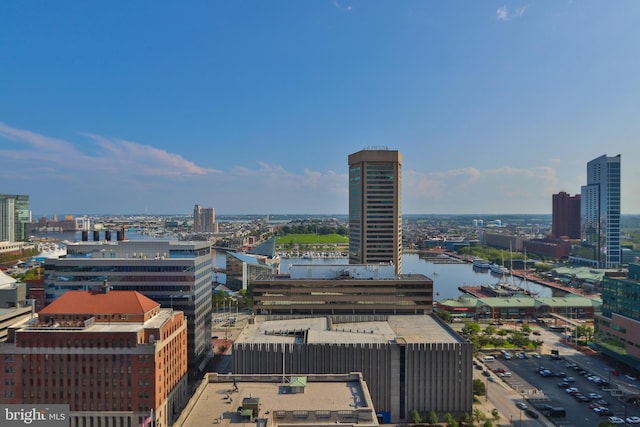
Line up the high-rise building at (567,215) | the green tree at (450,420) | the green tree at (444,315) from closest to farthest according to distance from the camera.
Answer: the green tree at (450,420) → the green tree at (444,315) → the high-rise building at (567,215)

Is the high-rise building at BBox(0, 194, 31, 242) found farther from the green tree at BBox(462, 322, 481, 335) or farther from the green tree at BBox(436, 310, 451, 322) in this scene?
the green tree at BBox(462, 322, 481, 335)

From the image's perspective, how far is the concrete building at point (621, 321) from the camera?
49062mm

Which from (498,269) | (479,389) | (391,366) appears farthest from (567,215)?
(391,366)

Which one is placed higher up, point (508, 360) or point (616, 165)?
point (616, 165)

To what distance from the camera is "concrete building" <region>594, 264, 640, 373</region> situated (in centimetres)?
4906

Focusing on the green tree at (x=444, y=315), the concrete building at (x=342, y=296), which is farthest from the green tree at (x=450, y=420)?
the green tree at (x=444, y=315)

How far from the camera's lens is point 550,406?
40812 millimetres

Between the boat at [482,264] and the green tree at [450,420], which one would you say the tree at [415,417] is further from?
the boat at [482,264]

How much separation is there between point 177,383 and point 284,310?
15372 mm

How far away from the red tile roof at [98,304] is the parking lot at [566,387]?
114 ft

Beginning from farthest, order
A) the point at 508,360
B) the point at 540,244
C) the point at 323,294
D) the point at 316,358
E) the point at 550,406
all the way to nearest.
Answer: the point at 540,244
the point at 508,360
the point at 323,294
the point at 550,406
the point at 316,358

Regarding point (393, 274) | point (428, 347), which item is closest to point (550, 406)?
point (428, 347)

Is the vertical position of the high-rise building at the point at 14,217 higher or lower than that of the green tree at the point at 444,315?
higher

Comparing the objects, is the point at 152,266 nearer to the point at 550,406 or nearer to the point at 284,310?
the point at 284,310
